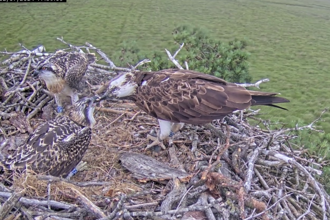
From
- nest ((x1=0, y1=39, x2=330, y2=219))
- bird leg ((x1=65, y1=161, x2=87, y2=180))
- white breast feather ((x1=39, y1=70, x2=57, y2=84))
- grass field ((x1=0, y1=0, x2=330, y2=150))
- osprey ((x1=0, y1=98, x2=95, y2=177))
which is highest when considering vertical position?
white breast feather ((x1=39, y1=70, x2=57, y2=84))

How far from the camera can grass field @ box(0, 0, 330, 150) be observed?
24.6 ft

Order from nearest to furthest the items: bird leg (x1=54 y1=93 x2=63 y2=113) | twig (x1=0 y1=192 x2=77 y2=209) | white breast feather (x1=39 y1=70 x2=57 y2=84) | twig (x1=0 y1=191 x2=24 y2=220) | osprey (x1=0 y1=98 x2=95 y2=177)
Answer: twig (x1=0 y1=191 x2=24 y2=220) < twig (x1=0 y1=192 x2=77 y2=209) < osprey (x1=0 y1=98 x2=95 y2=177) < white breast feather (x1=39 y1=70 x2=57 y2=84) < bird leg (x1=54 y1=93 x2=63 y2=113)

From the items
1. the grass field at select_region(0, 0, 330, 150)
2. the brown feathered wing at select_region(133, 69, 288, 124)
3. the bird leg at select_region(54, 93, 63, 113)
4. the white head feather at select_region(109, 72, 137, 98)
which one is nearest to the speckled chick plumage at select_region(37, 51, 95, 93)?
the bird leg at select_region(54, 93, 63, 113)

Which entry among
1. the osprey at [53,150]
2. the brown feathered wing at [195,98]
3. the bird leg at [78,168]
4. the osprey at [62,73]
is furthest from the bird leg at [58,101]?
the brown feathered wing at [195,98]

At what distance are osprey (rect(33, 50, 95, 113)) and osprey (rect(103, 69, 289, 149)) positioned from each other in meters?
0.76

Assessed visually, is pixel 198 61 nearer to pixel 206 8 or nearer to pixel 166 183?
pixel 166 183

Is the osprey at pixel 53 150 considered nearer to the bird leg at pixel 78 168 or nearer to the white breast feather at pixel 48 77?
the bird leg at pixel 78 168

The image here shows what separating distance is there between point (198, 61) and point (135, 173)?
203 cm

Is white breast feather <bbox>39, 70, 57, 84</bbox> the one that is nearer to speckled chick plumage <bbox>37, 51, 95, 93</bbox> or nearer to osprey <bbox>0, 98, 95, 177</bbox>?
speckled chick plumage <bbox>37, 51, 95, 93</bbox>

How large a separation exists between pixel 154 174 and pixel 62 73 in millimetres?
1711

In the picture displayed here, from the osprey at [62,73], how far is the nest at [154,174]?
0.24 meters

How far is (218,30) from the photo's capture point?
32.1 ft

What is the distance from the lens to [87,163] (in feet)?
11.4

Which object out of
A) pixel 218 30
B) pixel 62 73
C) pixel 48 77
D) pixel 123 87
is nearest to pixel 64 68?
pixel 62 73
